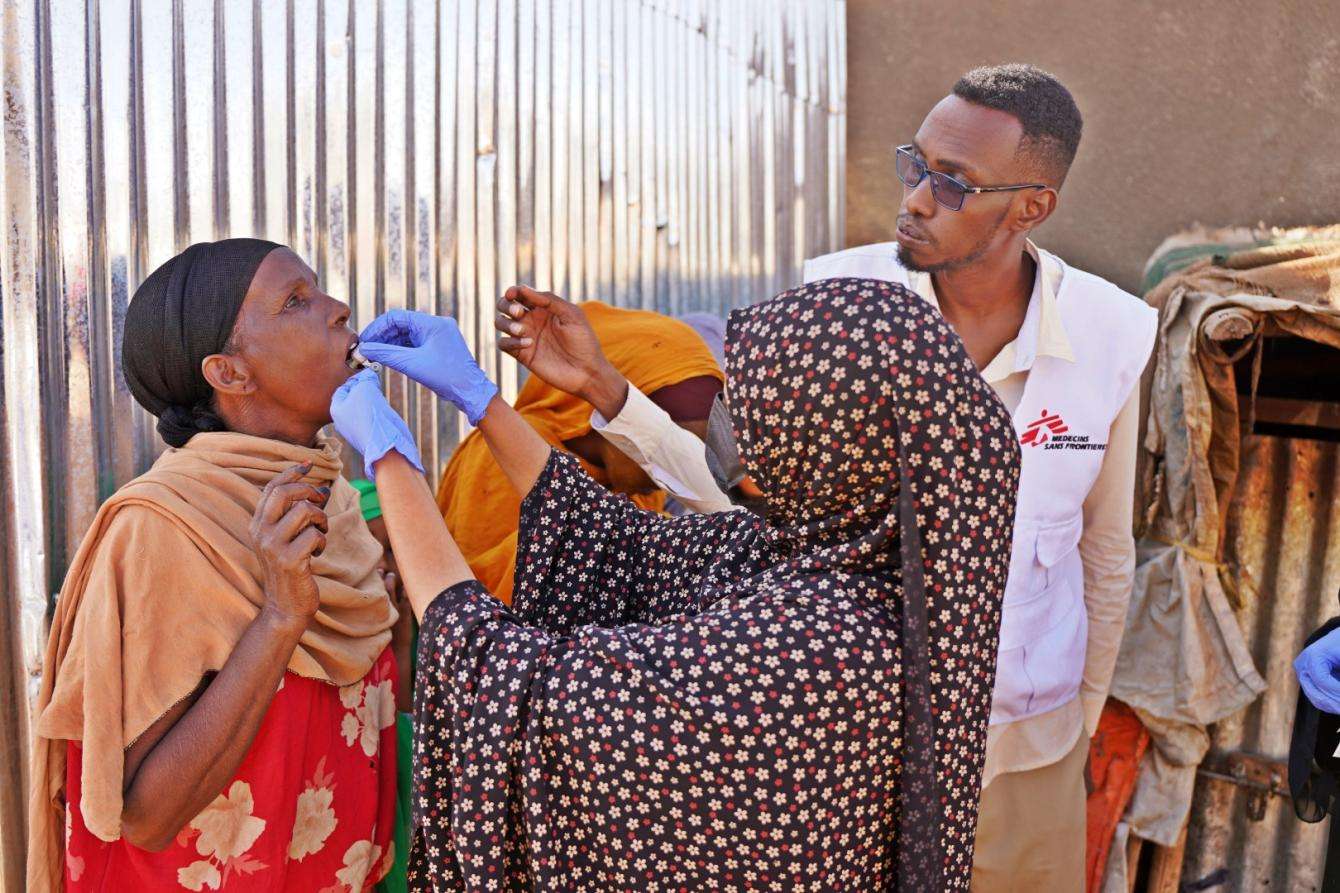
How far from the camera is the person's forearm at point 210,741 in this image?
1.88 metres

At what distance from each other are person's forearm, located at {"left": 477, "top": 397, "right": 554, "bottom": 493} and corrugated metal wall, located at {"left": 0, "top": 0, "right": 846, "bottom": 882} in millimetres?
800

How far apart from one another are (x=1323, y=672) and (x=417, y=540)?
188cm

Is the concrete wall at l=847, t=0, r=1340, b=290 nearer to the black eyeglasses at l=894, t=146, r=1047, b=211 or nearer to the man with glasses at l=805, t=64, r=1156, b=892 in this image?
the man with glasses at l=805, t=64, r=1156, b=892

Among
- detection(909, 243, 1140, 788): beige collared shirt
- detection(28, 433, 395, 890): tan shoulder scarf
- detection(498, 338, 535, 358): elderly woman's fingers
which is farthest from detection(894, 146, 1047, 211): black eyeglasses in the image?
detection(28, 433, 395, 890): tan shoulder scarf

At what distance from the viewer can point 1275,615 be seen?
377cm

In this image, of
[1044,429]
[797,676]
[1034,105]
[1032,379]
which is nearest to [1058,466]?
[1044,429]

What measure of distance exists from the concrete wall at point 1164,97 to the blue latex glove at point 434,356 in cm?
283

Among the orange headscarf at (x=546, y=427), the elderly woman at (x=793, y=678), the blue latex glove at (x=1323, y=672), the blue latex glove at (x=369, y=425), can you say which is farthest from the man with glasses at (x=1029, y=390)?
the elderly woman at (x=793, y=678)

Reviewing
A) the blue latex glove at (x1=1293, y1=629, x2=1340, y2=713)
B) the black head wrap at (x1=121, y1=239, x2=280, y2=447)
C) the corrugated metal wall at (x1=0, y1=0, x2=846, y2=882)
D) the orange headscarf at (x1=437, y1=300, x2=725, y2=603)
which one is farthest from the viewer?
the orange headscarf at (x1=437, y1=300, x2=725, y2=603)

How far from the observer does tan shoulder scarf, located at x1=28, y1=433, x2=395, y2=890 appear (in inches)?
73.9

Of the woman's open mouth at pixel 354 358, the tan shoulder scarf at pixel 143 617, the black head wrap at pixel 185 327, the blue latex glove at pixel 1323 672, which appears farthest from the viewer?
the blue latex glove at pixel 1323 672

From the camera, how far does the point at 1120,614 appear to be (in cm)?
299

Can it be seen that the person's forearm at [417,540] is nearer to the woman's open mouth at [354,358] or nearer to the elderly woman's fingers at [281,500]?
the elderly woman's fingers at [281,500]

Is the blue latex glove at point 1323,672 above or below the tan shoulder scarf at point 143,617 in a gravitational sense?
below
